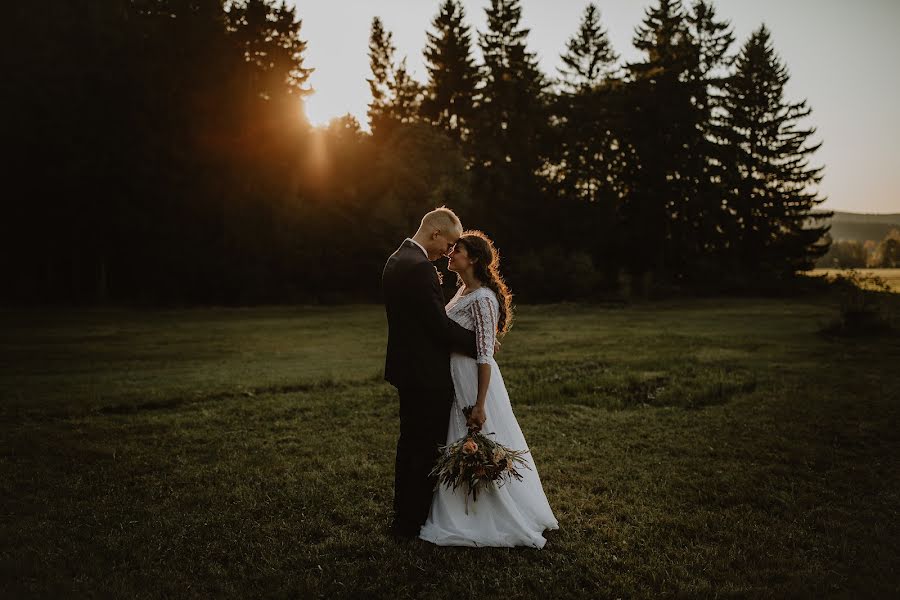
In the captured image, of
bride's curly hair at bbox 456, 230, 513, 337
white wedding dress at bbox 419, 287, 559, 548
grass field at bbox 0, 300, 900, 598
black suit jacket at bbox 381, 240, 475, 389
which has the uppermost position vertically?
bride's curly hair at bbox 456, 230, 513, 337

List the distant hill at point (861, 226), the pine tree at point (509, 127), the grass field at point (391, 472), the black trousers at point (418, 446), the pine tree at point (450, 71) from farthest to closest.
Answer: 1. the distant hill at point (861, 226)
2. the pine tree at point (450, 71)
3. the pine tree at point (509, 127)
4. the black trousers at point (418, 446)
5. the grass field at point (391, 472)

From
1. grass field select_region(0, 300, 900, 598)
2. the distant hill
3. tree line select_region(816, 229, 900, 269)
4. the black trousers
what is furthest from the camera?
the distant hill

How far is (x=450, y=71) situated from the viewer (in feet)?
171

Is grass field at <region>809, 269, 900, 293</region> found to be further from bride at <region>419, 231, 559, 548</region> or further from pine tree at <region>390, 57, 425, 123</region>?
pine tree at <region>390, 57, 425, 123</region>

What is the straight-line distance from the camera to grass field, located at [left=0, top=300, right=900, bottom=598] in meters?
4.61

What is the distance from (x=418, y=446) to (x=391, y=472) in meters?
2.19

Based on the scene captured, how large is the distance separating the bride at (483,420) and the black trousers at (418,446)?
96 mm

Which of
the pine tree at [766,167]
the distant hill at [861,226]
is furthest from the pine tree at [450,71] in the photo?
the distant hill at [861,226]

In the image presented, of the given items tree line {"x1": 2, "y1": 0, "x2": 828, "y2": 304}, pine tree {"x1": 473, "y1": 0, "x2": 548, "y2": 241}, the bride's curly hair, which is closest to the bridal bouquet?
the bride's curly hair

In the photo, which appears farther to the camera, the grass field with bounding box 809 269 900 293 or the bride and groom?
the grass field with bounding box 809 269 900 293

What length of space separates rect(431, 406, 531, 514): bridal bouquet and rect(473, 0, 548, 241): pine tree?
3591 centimetres

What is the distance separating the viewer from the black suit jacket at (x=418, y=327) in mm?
4637

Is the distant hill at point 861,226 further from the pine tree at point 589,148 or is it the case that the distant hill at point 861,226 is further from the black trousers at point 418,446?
the black trousers at point 418,446

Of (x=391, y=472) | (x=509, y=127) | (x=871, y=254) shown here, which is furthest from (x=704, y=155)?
(x=871, y=254)
